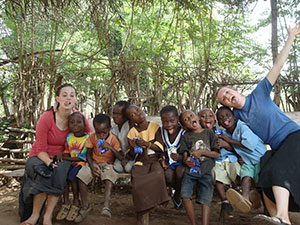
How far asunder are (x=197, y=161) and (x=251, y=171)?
1.97 feet

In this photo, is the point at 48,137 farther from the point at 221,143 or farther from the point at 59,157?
the point at 221,143

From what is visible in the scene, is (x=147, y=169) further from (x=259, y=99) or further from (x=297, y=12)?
(x=297, y=12)

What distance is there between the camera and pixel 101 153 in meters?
3.39

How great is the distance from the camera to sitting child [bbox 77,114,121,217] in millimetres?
3244

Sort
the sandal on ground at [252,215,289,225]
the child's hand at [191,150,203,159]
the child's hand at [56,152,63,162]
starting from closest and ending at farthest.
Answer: the sandal on ground at [252,215,289,225] → the child's hand at [191,150,203,159] → the child's hand at [56,152,63,162]

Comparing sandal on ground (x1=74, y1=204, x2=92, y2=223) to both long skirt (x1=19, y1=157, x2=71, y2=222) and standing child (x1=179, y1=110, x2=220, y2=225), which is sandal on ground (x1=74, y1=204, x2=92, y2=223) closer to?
long skirt (x1=19, y1=157, x2=71, y2=222)

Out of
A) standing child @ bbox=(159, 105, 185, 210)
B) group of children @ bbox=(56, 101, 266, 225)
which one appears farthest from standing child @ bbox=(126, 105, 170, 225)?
standing child @ bbox=(159, 105, 185, 210)

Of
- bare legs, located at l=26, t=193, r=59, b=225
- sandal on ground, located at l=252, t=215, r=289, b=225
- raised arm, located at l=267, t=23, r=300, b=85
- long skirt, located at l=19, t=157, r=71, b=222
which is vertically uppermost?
raised arm, located at l=267, t=23, r=300, b=85

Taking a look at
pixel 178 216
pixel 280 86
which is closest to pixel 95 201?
pixel 178 216

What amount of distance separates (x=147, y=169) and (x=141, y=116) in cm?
65

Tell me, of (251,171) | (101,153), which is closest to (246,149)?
(251,171)

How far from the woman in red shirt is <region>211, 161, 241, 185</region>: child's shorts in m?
1.75

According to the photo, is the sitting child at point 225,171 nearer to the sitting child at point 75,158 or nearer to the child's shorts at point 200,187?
the child's shorts at point 200,187

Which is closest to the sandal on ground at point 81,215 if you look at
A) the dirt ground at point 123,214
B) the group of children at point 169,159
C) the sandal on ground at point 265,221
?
the group of children at point 169,159
